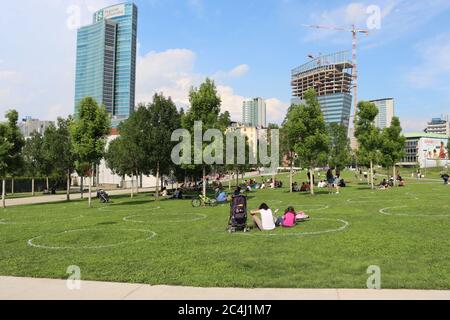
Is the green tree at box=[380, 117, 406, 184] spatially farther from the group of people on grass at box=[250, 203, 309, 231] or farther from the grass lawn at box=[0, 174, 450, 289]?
the group of people on grass at box=[250, 203, 309, 231]

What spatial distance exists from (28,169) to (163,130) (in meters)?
22.2

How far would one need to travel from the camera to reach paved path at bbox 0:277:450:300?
21.6 feet

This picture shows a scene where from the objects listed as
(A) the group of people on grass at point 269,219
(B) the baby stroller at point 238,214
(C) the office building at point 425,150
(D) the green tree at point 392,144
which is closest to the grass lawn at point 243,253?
(A) the group of people on grass at point 269,219

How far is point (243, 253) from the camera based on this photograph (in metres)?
10.3

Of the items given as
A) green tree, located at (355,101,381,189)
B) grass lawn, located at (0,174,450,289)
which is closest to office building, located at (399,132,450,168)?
green tree, located at (355,101,381,189)

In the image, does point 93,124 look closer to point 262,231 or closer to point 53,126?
point 53,126

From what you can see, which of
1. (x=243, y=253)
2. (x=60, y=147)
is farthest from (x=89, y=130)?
(x=243, y=253)

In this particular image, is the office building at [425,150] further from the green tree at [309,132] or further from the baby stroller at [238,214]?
the baby stroller at [238,214]

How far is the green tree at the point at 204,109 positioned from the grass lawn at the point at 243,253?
12034mm

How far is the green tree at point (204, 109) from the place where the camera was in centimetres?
2769

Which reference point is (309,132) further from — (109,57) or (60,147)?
(109,57)

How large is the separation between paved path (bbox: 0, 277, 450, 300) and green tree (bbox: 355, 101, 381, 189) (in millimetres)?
36098

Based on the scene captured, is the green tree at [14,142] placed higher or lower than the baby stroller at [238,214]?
higher
